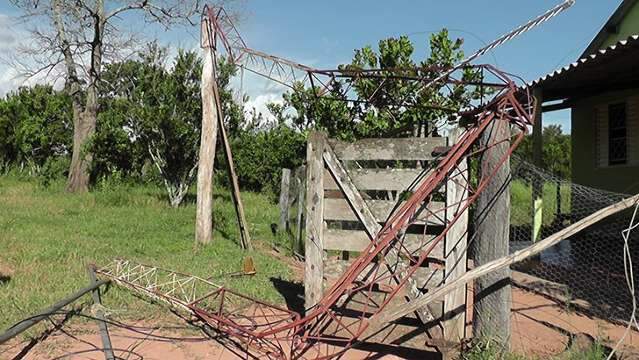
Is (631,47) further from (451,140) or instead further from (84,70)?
(84,70)

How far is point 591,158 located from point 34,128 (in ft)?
55.2

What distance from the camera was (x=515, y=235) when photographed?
952cm

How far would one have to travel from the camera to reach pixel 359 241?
4711 millimetres

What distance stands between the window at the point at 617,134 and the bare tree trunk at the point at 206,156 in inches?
282

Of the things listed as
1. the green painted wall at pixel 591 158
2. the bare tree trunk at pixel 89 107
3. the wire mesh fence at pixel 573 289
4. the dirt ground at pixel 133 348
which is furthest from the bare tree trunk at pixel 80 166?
the green painted wall at pixel 591 158

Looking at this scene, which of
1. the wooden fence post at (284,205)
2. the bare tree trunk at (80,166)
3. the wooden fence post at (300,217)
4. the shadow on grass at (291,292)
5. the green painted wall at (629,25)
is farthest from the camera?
the bare tree trunk at (80,166)

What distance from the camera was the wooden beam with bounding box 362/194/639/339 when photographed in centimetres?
322

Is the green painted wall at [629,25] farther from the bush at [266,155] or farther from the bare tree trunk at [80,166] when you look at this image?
the bare tree trunk at [80,166]

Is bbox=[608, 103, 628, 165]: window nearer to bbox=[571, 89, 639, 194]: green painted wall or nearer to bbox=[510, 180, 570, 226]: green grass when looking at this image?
bbox=[571, 89, 639, 194]: green painted wall

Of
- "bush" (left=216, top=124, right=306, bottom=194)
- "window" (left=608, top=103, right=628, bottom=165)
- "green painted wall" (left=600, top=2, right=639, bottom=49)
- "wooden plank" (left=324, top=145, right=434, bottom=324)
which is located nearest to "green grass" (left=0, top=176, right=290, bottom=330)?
"wooden plank" (left=324, top=145, right=434, bottom=324)

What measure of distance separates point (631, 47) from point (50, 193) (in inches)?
576

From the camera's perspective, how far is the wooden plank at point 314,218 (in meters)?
4.74

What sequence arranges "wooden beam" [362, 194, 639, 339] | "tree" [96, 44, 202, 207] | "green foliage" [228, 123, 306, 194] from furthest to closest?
1. "green foliage" [228, 123, 306, 194]
2. "tree" [96, 44, 202, 207]
3. "wooden beam" [362, 194, 639, 339]

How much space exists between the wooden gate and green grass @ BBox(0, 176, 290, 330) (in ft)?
4.89
